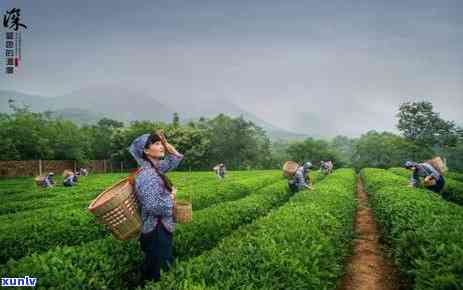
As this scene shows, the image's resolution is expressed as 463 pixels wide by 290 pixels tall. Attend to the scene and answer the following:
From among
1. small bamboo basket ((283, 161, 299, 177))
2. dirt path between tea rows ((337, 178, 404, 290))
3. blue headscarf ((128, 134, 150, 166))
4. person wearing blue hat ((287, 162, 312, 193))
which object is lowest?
dirt path between tea rows ((337, 178, 404, 290))

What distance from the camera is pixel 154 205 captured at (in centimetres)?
417

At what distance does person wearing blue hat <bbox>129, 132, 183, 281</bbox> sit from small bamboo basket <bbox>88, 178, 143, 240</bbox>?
4.1 inches

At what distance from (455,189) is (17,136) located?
45015 mm

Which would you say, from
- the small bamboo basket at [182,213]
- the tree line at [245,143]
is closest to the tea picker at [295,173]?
the small bamboo basket at [182,213]

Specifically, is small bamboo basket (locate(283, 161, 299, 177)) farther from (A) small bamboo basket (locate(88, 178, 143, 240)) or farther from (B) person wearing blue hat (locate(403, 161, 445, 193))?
(A) small bamboo basket (locate(88, 178, 143, 240))

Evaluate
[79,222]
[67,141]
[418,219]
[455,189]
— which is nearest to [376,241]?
[418,219]

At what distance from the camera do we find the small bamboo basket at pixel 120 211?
3906mm

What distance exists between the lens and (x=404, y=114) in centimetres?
Answer: 6300

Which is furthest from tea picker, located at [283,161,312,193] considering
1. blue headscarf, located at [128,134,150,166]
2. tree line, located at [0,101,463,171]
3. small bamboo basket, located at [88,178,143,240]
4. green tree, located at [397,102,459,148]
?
green tree, located at [397,102,459,148]

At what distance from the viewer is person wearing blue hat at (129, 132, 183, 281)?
4199 millimetres

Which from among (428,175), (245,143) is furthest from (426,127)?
(428,175)

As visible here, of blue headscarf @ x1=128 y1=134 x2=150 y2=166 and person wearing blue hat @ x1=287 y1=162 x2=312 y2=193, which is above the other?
blue headscarf @ x1=128 y1=134 x2=150 y2=166

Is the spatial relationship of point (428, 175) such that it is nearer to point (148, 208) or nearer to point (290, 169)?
point (290, 169)

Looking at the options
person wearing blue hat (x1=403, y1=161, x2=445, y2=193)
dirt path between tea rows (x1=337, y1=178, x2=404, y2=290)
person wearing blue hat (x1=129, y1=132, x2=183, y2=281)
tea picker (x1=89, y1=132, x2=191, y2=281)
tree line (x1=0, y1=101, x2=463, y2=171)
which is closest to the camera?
tea picker (x1=89, y1=132, x2=191, y2=281)
